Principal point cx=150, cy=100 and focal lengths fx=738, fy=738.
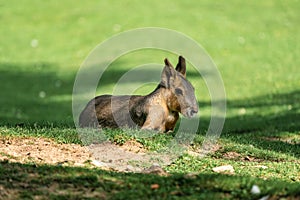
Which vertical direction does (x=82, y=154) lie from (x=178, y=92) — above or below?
below

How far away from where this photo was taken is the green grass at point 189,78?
696cm

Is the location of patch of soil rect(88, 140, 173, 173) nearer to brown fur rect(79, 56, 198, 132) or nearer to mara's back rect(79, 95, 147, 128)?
brown fur rect(79, 56, 198, 132)

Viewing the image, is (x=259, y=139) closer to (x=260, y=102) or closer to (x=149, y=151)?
(x=149, y=151)

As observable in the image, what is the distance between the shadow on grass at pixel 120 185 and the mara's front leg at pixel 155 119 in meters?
2.79

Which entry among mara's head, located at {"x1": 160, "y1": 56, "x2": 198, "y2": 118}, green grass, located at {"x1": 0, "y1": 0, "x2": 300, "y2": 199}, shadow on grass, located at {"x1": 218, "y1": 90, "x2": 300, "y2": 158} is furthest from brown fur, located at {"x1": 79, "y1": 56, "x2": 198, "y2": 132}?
shadow on grass, located at {"x1": 218, "y1": 90, "x2": 300, "y2": 158}

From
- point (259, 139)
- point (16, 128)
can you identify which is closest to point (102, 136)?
point (16, 128)

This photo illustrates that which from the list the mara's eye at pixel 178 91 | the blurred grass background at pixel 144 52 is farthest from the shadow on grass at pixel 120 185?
the blurred grass background at pixel 144 52

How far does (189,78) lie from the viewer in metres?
24.7

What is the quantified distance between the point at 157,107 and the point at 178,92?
355mm

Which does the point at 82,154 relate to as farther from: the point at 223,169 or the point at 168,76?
the point at 168,76

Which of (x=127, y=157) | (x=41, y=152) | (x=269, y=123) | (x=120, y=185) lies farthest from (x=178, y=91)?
(x=269, y=123)

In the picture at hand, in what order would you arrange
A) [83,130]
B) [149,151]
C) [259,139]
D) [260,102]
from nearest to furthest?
[149,151], [83,130], [259,139], [260,102]

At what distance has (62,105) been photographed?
22188 mm

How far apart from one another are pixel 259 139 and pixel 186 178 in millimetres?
6066
